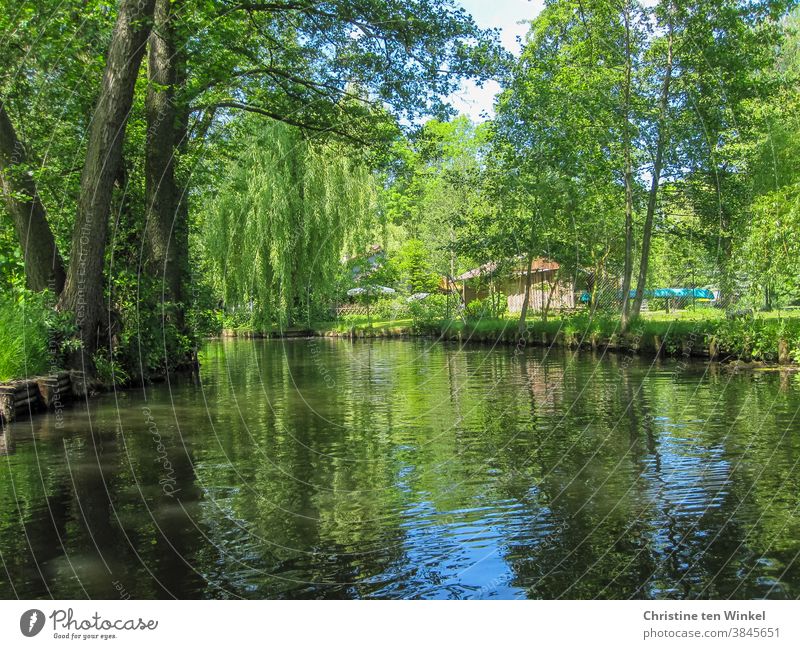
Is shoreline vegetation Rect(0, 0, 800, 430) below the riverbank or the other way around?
the other way around

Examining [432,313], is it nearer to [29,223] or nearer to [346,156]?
[346,156]

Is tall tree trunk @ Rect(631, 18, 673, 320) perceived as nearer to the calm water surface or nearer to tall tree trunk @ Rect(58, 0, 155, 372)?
the calm water surface

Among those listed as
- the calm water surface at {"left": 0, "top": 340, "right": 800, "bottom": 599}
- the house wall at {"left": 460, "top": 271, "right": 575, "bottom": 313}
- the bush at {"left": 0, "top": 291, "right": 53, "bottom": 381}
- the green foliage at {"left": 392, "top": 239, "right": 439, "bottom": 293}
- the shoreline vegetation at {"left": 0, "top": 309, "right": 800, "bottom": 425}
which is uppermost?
the green foliage at {"left": 392, "top": 239, "right": 439, "bottom": 293}

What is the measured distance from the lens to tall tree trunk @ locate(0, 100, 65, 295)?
14594 millimetres

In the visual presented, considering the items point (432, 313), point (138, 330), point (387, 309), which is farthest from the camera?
point (387, 309)

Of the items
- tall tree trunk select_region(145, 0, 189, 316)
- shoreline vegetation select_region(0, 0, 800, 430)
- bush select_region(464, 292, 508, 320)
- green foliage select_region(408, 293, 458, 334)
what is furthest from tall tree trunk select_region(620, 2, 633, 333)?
green foliage select_region(408, 293, 458, 334)

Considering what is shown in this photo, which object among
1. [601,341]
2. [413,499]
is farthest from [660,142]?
[413,499]

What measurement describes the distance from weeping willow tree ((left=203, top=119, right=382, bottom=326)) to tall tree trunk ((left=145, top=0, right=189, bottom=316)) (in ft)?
42.8

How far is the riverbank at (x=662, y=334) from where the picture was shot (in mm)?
17438

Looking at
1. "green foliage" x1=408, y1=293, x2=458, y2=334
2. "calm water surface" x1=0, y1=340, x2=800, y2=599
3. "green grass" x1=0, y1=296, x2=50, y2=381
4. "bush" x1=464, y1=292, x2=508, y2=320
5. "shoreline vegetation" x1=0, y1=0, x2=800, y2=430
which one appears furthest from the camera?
"green foliage" x1=408, y1=293, x2=458, y2=334

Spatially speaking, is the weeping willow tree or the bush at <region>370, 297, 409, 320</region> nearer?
the weeping willow tree

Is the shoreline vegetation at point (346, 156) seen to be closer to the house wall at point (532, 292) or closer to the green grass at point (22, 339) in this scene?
the green grass at point (22, 339)

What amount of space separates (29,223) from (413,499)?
12110mm

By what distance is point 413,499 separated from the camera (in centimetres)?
A: 644
